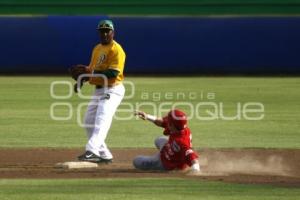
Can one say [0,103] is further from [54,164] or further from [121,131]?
[54,164]

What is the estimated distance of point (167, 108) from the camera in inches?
778

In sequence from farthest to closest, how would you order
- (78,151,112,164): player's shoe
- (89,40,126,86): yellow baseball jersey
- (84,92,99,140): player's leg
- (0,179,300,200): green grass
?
(84,92,99,140): player's leg
(89,40,126,86): yellow baseball jersey
(78,151,112,164): player's shoe
(0,179,300,200): green grass

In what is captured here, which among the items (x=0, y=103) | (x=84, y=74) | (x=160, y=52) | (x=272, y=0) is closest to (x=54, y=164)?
(x=84, y=74)

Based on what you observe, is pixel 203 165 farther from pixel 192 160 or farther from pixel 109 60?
pixel 109 60

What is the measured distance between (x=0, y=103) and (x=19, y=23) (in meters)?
10.2

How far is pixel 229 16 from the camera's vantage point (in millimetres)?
31453

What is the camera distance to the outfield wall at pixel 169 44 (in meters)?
30.5

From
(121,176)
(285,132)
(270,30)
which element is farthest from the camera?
(270,30)

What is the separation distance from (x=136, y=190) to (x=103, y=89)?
252 centimetres

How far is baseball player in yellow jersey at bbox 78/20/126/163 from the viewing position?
11.2m

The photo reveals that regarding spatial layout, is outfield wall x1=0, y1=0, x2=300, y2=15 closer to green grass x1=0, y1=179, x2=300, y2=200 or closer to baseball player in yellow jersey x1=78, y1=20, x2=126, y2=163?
baseball player in yellow jersey x1=78, y1=20, x2=126, y2=163

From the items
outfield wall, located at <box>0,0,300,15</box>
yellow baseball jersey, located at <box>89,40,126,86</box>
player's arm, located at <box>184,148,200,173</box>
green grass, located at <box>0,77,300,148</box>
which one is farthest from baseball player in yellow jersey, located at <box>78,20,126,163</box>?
outfield wall, located at <box>0,0,300,15</box>

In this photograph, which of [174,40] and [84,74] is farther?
[174,40]

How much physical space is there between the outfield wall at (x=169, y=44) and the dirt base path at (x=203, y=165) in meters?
17.5
